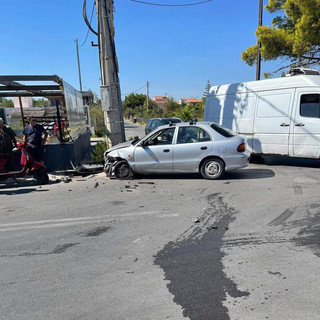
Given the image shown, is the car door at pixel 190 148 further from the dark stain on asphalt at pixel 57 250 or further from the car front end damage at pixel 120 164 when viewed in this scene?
the dark stain on asphalt at pixel 57 250

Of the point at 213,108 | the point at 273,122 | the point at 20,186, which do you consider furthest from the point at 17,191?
the point at 273,122

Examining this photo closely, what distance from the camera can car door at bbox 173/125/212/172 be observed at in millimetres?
7527

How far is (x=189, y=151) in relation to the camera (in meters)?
7.54

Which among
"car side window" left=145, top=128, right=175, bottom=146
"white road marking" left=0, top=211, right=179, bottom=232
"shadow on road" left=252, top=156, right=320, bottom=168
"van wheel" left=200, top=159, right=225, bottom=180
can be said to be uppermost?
"car side window" left=145, top=128, right=175, bottom=146

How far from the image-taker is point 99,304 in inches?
106

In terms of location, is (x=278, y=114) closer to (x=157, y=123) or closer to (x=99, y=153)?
(x=99, y=153)

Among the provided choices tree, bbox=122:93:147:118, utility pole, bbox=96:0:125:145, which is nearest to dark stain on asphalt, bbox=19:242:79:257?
utility pole, bbox=96:0:125:145

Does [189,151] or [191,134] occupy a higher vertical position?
[191,134]

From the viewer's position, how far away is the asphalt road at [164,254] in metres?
2.66

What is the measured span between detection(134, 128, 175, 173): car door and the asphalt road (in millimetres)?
1088

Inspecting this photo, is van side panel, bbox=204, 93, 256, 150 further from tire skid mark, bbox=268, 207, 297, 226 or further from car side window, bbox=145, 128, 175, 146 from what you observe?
tire skid mark, bbox=268, 207, 297, 226

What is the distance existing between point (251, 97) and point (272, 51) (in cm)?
641

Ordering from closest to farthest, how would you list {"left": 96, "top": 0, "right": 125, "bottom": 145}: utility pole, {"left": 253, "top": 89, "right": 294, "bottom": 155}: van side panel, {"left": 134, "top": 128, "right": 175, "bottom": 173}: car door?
1. {"left": 134, "top": 128, "right": 175, "bottom": 173}: car door
2. {"left": 253, "top": 89, "right": 294, "bottom": 155}: van side panel
3. {"left": 96, "top": 0, "right": 125, "bottom": 145}: utility pole

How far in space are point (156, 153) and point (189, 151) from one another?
872 millimetres
